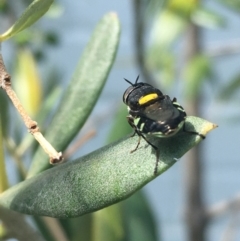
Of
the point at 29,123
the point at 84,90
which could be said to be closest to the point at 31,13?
the point at 29,123

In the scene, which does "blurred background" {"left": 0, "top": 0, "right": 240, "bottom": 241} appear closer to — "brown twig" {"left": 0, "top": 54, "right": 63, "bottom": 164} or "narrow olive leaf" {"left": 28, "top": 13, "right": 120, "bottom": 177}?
"narrow olive leaf" {"left": 28, "top": 13, "right": 120, "bottom": 177}

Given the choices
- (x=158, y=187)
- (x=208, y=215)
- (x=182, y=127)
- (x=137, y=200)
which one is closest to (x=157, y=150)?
(x=182, y=127)

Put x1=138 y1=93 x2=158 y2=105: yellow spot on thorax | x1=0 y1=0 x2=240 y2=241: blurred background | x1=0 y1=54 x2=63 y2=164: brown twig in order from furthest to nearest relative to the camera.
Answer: x1=0 y1=0 x2=240 y2=241: blurred background
x1=138 y1=93 x2=158 y2=105: yellow spot on thorax
x1=0 y1=54 x2=63 y2=164: brown twig

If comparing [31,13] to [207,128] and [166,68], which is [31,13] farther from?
[166,68]

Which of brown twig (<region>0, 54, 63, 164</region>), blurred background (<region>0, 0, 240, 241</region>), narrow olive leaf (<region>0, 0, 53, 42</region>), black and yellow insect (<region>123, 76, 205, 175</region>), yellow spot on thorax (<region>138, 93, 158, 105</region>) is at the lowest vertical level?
blurred background (<region>0, 0, 240, 241</region>)

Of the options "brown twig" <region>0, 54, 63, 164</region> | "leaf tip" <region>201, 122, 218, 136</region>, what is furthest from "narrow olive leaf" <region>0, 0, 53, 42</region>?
"leaf tip" <region>201, 122, 218, 136</region>

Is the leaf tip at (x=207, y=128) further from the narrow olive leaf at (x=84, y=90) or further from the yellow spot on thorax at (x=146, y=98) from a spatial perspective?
the narrow olive leaf at (x=84, y=90)

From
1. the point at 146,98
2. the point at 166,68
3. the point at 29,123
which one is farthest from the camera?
the point at 166,68
